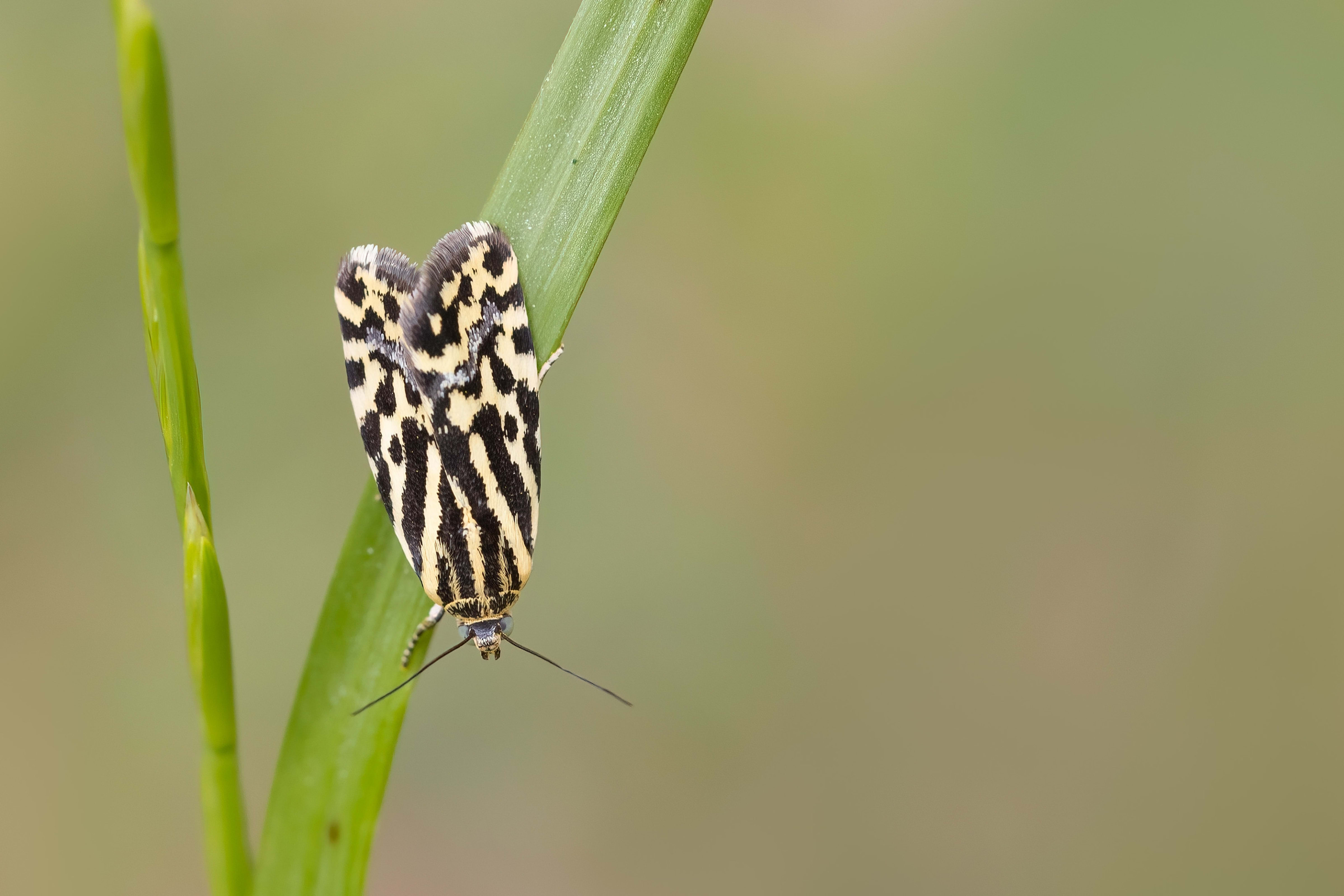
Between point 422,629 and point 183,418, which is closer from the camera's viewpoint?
point 183,418

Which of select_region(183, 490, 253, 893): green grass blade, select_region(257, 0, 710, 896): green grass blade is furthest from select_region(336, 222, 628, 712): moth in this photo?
select_region(183, 490, 253, 893): green grass blade

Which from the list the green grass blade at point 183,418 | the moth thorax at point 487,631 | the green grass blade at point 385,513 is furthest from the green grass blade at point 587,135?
the moth thorax at point 487,631

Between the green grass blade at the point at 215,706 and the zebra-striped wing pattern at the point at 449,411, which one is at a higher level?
the zebra-striped wing pattern at the point at 449,411

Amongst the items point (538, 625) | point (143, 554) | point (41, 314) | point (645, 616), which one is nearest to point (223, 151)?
point (41, 314)

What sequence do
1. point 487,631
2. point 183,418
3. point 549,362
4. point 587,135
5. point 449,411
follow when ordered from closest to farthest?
point 183,418
point 587,135
point 549,362
point 449,411
point 487,631

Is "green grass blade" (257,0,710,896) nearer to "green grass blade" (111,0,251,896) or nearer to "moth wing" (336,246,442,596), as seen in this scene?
"green grass blade" (111,0,251,896)

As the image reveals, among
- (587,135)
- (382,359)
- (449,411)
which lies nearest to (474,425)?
(449,411)

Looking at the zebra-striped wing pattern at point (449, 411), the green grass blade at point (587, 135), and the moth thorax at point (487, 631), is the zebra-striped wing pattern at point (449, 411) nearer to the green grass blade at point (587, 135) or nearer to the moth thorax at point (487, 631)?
the moth thorax at point (487, 631)

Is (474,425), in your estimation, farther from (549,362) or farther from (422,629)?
(422,629)
